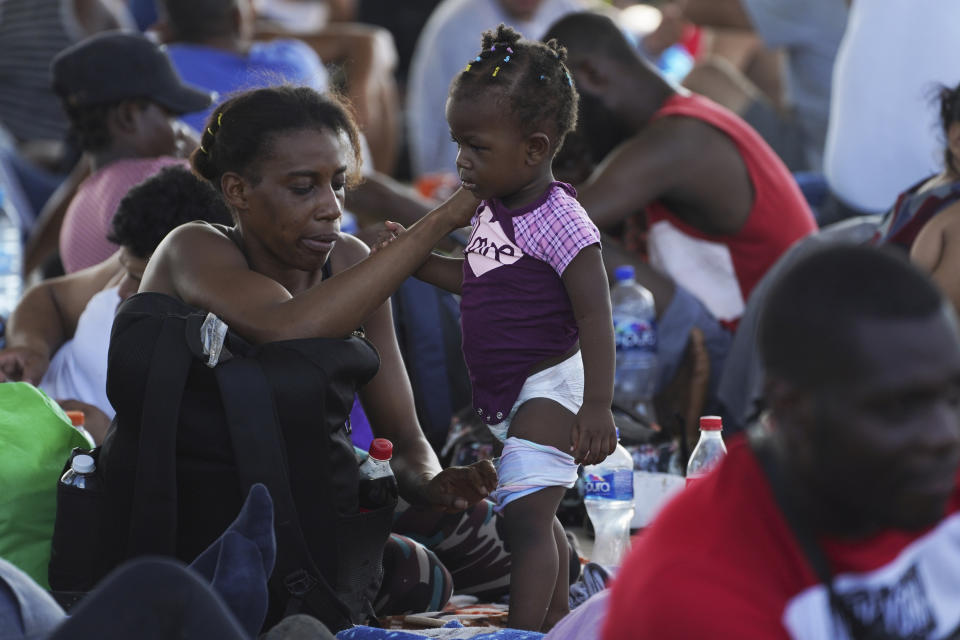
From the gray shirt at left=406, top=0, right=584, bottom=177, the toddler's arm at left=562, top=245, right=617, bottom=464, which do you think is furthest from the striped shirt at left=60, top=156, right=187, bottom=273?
the gray shirt at left=406, top=0, right=584, bottom=177

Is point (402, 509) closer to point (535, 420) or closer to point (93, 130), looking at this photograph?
point (535, 420)

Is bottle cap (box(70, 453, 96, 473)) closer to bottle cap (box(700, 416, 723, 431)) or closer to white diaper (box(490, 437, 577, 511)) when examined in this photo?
white diaper (box(490, 437, 577, 511))

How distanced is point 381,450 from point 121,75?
2.11 metres

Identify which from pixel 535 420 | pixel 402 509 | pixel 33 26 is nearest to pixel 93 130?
pixel 402 509

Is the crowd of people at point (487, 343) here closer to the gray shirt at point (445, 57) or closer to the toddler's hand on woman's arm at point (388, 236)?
the toddler's hand on woman's arm at point (388, 236)

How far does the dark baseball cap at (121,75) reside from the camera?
14.1 ft

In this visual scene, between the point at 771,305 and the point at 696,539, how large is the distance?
0.26 metres

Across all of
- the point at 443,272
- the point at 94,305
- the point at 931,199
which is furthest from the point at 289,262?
the point at 931,199

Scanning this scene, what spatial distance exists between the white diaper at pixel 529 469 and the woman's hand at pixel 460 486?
0.04 metres

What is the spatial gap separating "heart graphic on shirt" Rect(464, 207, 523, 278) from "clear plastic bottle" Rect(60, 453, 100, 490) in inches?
33.4

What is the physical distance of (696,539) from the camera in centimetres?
143

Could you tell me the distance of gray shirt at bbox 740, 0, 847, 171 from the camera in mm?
6430

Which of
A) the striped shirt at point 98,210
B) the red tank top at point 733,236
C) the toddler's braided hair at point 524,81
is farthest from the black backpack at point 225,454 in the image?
the red tank top at point 733,236

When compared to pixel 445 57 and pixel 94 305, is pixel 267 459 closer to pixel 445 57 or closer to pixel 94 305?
pixel 94 305
